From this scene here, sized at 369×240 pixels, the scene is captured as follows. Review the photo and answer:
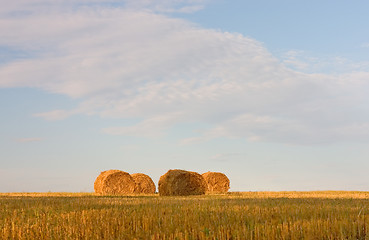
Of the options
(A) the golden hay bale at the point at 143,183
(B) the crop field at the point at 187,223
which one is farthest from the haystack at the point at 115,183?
(B) the crop field at the point at 187,223

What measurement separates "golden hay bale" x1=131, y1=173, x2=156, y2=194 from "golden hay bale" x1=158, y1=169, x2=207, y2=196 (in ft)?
17.4

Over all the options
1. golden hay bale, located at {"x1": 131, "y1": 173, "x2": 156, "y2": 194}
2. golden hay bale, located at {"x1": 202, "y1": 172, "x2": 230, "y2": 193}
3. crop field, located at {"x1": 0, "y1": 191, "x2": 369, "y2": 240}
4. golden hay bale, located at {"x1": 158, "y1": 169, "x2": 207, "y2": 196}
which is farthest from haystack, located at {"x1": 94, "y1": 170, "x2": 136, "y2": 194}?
crop field, located at {"x1": 0, "y1": 191, "x2": 369, "y2": 240}

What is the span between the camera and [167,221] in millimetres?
8914

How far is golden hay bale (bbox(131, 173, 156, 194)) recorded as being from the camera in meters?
28.9

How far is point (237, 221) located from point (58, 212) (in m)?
4.68

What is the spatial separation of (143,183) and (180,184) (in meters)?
6.46

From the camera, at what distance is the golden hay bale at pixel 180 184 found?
75.9 ft

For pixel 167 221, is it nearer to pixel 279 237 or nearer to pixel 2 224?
pixel 279 237

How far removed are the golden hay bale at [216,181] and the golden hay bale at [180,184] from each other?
7132 millimetres

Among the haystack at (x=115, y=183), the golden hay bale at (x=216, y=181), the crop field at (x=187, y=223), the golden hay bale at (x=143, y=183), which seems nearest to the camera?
the crop field at (x=187, y=223)

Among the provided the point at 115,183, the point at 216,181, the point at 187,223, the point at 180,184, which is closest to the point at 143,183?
the point at 115,183

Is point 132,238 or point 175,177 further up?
point 175,177

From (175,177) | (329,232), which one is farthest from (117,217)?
(175,177)

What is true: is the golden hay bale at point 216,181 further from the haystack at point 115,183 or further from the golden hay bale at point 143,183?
the haystack at point 115,183
